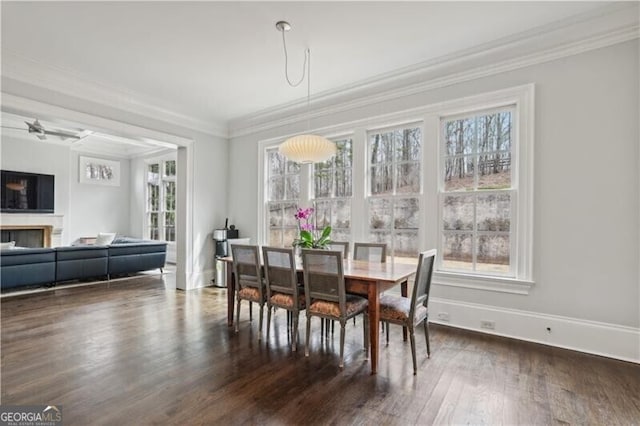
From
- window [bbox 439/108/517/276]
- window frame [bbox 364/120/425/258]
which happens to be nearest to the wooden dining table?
window [bbox 439/108/517/276]

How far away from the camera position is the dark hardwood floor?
6.50ft

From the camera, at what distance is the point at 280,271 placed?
9.94ft

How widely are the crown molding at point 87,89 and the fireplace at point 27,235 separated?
187 inches

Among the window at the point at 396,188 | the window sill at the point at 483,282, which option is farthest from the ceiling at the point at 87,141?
the window sill at the point at 483,282

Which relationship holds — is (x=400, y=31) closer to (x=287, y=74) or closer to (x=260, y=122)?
(x=287, y=74)

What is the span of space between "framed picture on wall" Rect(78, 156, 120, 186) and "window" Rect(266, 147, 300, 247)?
5768 millimetres

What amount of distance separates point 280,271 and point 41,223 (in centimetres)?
718

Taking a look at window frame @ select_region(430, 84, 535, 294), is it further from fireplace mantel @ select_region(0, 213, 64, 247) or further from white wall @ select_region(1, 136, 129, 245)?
white wall @ select_region(1, 136, 129, 245)

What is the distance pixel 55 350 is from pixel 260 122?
159 inches

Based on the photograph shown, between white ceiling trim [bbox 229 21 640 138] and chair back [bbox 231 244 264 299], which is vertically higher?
white ceiling trim [bbox 229 21 640 138]

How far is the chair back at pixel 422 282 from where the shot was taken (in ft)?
8.28

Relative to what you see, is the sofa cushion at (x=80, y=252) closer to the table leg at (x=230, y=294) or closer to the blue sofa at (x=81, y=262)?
the blue sofa at (x=81, y=262)

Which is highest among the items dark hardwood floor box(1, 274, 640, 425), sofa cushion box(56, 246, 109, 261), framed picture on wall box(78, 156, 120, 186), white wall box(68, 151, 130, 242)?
framed picture on wall box(78, 156, 120, 186)

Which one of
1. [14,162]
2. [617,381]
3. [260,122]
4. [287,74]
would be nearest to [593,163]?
[617,381]
